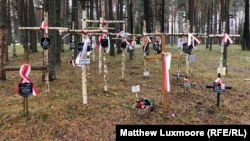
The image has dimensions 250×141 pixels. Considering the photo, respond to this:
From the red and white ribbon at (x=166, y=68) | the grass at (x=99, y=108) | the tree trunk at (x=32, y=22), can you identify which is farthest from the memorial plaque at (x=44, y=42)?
the tree trunk at (x=32, y=22)

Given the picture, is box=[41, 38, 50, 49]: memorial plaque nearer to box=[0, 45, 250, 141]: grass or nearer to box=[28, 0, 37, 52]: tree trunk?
box=[0, 45, 250, 141]: grass

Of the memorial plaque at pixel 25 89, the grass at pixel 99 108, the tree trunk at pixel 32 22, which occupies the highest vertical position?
the tree trunk at pixel 32 22

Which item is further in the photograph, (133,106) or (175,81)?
(175,81)

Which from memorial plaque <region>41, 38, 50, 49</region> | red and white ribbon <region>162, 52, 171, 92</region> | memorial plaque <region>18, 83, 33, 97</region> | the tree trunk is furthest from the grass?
the tree trunk

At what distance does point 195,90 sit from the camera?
1190 cm

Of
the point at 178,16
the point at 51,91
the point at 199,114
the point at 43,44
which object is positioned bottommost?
the point at 199,114

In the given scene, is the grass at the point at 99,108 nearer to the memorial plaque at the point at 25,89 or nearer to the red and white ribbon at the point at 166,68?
the memorial plaque at the point at 25,89

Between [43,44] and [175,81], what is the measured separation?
6.34m

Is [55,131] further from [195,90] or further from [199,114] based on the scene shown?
[195,90]

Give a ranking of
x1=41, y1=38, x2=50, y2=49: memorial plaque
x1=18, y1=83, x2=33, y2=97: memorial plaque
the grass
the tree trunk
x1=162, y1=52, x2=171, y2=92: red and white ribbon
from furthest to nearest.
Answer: the tree trunk → x1=41, y1=38, x2=50, y2=49: memorial plaque → x1=162, y1=52, x2=171, y2=92: red and white ribbon → x1=18, y1=83, x2=33, y2=97: memorial plaque → the grass

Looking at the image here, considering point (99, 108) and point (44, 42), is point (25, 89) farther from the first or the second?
point (99, 108)

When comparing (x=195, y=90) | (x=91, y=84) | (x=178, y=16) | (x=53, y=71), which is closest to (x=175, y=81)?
(x=195, y=90)

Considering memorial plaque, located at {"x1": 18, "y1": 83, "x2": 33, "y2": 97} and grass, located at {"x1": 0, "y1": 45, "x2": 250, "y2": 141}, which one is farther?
memorial plaque, located at {"x1": 18, "y1": 83, "x2": 33, "y2": 97}

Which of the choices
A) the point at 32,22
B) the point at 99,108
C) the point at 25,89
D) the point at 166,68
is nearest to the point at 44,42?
the point at 25,89
